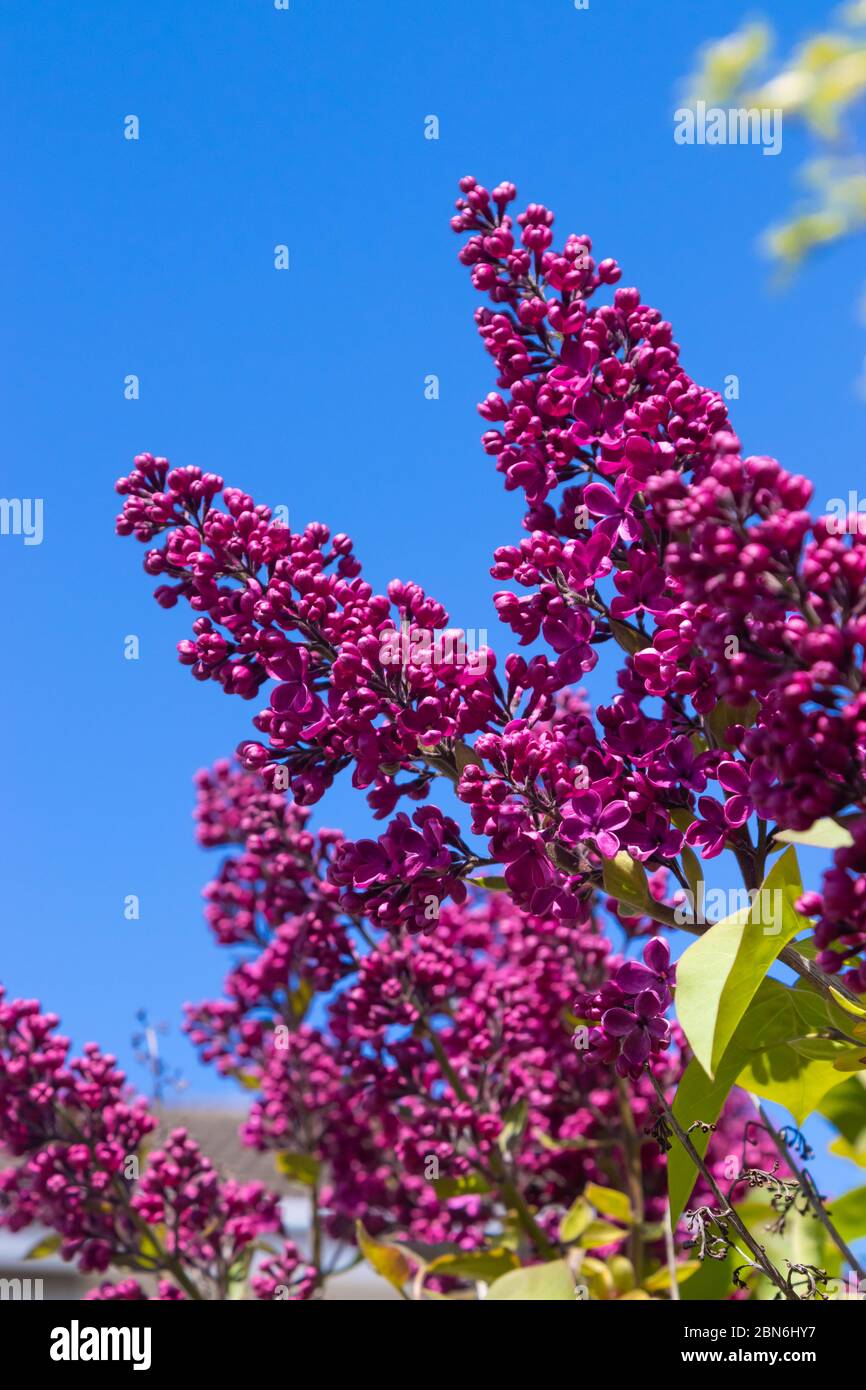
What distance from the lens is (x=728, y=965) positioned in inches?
47.0

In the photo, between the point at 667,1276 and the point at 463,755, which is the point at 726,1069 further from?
the point at 667,1276

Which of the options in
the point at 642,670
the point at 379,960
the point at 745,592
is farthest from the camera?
the point at 379,960

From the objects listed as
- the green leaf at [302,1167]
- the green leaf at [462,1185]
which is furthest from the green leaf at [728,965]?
the green leaf at [302,1167]

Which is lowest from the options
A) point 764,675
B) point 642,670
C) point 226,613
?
point 764,675

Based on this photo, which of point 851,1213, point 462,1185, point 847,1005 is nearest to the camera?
point 847,1005

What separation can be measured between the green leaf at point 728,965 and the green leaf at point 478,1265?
4.37 ft

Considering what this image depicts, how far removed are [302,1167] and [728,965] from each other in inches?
90.0

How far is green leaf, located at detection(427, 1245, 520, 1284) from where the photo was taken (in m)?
2.39

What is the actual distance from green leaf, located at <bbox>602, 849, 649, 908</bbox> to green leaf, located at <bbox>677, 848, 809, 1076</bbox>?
0.33 feet

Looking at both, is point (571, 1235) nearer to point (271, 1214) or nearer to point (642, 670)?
point (271, 1214)

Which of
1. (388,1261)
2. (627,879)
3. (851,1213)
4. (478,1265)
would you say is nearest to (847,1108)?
(851,1213)

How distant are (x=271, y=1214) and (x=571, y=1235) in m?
1.01
